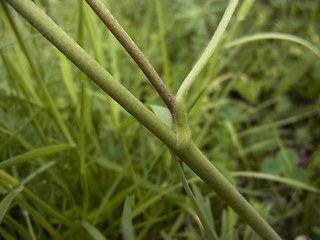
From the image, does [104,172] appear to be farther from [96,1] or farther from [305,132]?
[305,132]

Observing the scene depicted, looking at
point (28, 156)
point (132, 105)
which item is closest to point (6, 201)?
point (28, 156)

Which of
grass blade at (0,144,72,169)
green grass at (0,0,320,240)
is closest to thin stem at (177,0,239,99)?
green grass at (0,0,320,240)

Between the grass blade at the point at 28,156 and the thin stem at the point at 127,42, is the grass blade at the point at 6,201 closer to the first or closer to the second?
the grass blade at the point at 28,156

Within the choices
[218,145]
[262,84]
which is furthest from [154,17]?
[218,145]

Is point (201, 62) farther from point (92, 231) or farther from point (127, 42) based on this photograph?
point (92, 231)

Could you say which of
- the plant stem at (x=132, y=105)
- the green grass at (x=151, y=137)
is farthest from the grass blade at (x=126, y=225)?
the plant stem at (x=132, y=105)

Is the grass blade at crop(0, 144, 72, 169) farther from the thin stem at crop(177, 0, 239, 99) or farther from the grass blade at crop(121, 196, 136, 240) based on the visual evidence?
the thin stem at crop(177, 0, 239, 99)
